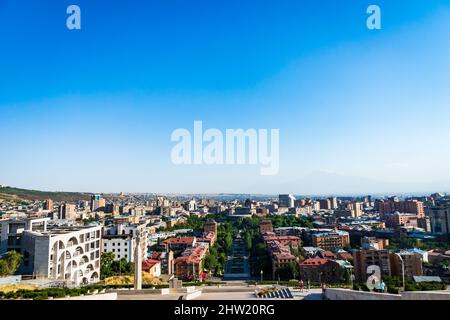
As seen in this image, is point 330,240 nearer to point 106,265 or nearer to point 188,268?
point 188,268

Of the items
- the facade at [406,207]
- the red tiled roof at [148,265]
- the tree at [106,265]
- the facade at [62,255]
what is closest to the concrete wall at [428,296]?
the facade at [62,255]

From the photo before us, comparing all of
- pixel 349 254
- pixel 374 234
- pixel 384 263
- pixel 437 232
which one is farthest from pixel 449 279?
pixel 437 232

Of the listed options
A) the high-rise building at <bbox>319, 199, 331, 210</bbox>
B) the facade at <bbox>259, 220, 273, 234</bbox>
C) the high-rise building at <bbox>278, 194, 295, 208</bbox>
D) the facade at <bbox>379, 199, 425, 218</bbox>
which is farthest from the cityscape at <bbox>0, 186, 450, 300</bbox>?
the high-rise building at <bbox>319, 199, 331, 210</bbox>

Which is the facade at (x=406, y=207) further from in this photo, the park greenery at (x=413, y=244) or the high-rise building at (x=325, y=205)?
the park greenery at (x=413, y=244)

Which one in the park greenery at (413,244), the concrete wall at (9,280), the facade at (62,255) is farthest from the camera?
the park greenery at (413,244)

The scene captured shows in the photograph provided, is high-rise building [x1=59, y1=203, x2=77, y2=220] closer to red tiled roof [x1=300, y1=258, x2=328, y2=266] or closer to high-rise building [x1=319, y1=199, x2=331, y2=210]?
red tiled roof [x1=300, y1=258, x2=328, y2=266]

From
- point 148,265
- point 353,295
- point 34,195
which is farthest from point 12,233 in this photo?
point 34,195
